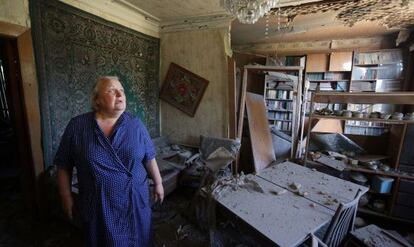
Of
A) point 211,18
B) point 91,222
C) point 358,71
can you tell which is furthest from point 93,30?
point 358,71

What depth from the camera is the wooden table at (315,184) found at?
151cm

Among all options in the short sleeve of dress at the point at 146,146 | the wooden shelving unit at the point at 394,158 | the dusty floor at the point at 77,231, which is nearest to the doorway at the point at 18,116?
the dusty floor at the point at 77,231

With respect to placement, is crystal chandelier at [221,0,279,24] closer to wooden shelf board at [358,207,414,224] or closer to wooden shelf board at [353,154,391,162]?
wooden shelf board at [353,154,391,162]

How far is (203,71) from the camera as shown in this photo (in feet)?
10.5

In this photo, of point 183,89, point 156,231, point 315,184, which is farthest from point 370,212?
point 183,89

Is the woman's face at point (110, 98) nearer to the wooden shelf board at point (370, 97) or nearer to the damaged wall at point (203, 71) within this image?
the damaged wall at point (203, 71)

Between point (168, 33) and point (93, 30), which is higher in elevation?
point (168, 33)

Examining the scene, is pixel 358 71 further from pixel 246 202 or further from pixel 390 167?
pixel 246 202

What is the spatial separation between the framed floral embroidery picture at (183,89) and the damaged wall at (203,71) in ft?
0.25

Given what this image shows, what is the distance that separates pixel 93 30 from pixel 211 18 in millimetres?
1523

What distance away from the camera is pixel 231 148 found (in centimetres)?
274

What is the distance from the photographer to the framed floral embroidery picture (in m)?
3.26

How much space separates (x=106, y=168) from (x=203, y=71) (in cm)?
232

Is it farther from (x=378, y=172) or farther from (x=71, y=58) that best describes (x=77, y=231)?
(x=378, y=172)
